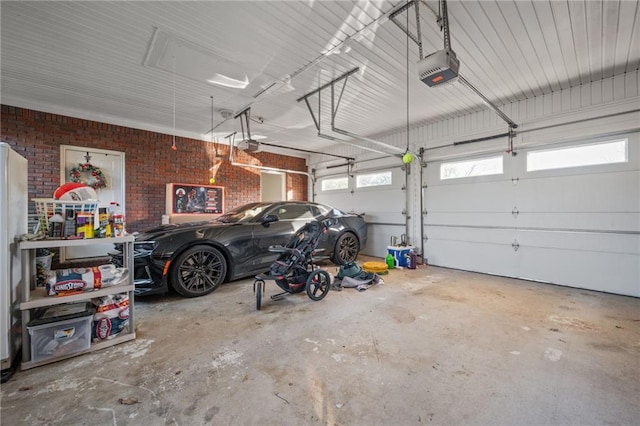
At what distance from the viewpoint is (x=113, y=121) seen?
5.04 metres

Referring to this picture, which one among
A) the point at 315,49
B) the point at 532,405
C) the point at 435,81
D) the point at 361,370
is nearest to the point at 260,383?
the point at 361,370

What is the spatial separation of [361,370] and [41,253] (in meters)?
3.31

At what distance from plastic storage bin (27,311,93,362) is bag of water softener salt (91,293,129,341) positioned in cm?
12

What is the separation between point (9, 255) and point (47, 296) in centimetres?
39

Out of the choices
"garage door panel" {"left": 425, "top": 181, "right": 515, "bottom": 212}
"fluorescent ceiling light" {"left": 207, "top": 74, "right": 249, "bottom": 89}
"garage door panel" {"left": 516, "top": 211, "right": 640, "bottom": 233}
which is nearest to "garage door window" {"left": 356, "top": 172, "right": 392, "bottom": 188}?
"garage door panel" {"left": 425, "top": 181, "right": 515, "bottom": 212}

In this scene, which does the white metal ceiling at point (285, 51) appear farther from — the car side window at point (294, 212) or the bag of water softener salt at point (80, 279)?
the bag of water softener salt at point (80, 279)

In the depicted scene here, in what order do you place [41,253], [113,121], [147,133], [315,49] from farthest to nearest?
[147,133] < [113,121] < [315,49] < [41,253]

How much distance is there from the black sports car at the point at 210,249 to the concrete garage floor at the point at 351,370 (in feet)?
1.22

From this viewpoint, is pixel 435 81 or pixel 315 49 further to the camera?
pixel 315 49

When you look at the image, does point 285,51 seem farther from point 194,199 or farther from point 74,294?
point 194,199

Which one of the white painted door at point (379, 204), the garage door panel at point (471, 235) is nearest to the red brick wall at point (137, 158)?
the white painted door at point (379, 204)

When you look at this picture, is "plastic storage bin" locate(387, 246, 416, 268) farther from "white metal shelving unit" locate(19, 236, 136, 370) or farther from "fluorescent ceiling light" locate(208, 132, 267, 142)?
"white metal shelving unit" locate(19, 236, 136, 370)

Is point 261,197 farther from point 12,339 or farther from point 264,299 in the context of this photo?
point 12,339

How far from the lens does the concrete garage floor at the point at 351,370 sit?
1476 mm
